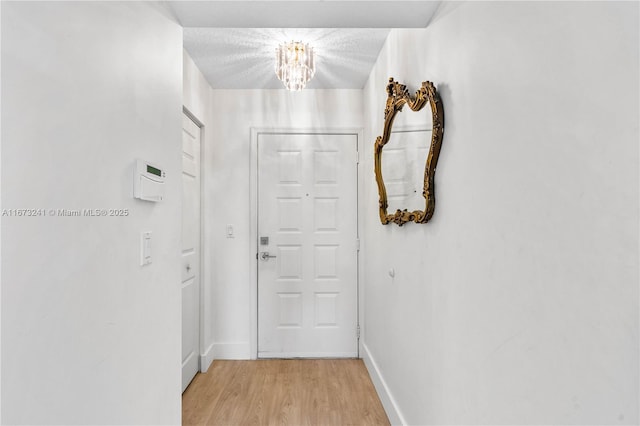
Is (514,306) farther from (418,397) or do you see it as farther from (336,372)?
A: (336,372)

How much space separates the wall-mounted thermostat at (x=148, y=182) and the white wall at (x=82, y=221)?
0.04m

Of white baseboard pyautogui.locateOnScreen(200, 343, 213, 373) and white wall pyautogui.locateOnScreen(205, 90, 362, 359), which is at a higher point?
white wall pyautogui.locateOnScreen(205, 90, 362, 359)

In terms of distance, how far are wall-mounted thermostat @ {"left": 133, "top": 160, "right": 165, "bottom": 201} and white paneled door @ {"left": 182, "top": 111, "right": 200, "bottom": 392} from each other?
143 centimetres

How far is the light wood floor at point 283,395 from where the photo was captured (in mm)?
2379

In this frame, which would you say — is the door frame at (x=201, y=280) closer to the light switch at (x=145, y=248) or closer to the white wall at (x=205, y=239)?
the white wall at (x=205, y=239)

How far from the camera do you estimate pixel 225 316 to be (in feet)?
11.0

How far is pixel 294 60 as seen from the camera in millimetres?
2557

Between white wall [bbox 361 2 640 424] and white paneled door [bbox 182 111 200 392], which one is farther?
white paneled door [bbox 182 111 200 392]

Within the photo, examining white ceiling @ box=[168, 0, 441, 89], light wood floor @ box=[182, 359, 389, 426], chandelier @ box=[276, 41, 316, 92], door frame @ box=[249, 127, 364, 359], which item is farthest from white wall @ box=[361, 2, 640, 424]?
door frame @ box=[249, 127, 364, 359]

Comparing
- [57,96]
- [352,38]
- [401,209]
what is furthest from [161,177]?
[352,38]

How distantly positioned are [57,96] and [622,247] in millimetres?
1122

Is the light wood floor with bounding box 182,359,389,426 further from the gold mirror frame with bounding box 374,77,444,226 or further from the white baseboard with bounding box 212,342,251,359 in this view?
the gold mirror frame with bounding box 374,77,444,226

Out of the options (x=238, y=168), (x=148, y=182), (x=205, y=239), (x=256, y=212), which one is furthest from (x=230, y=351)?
(x=148, y=182)

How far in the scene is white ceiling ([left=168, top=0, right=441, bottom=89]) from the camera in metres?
1.49
